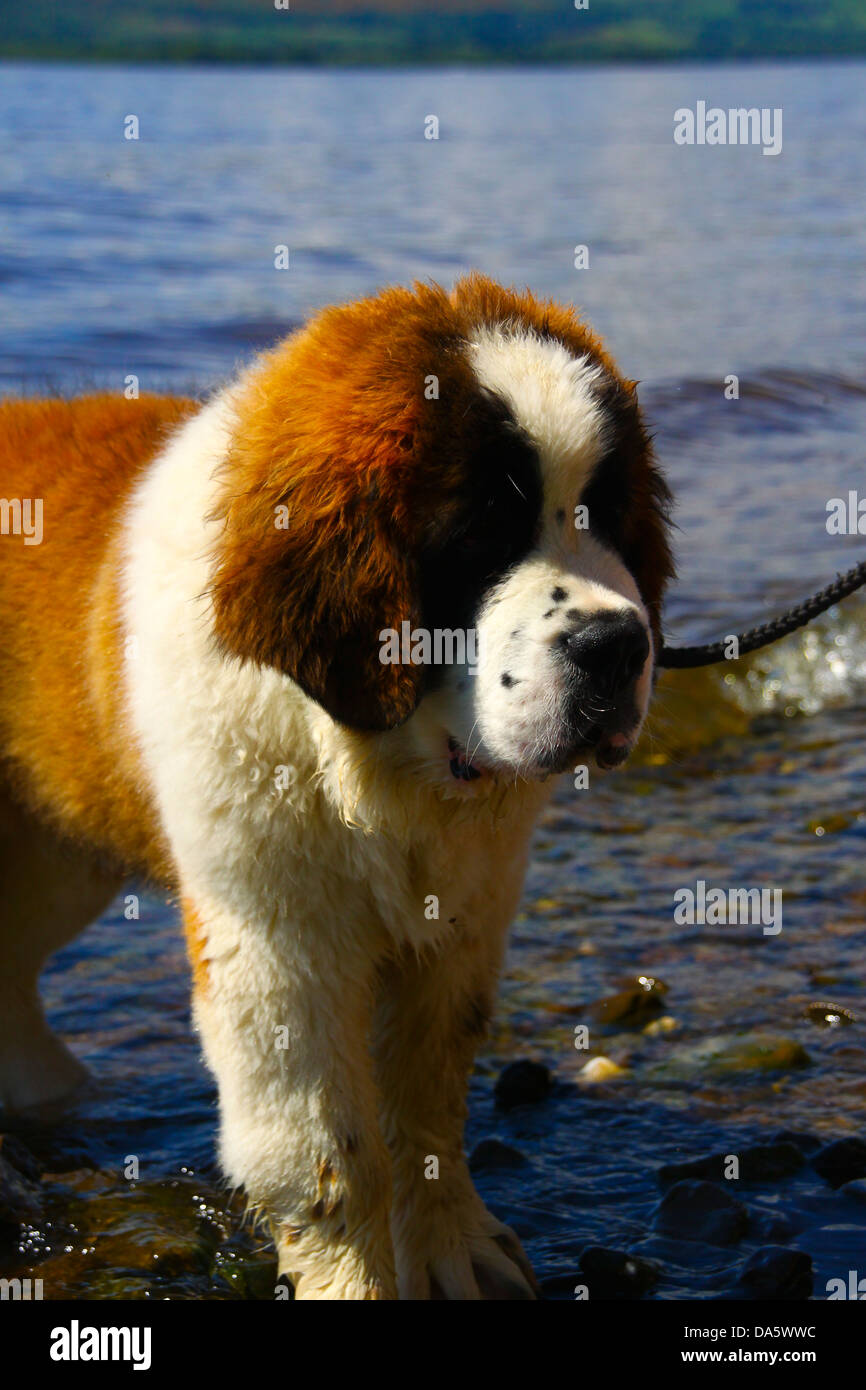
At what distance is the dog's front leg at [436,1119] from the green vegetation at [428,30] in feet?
109

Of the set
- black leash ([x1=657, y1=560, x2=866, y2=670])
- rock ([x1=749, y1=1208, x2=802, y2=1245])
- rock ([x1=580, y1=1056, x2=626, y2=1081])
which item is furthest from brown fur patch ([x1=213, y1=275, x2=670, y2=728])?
rock ([x1=580, y1=1056, x2=626, y2=1081])

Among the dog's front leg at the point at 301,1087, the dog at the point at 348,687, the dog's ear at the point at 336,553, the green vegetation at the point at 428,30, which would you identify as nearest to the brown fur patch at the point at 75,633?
the dog at the point at 348,687

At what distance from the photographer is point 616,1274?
3209mm

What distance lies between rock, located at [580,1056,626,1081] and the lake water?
0.03 metres

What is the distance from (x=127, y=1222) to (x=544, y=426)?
1.92 metres

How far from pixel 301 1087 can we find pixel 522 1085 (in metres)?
1.04

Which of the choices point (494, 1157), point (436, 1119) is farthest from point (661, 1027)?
point (436, 1119)

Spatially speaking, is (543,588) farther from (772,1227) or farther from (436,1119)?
(772,1227)

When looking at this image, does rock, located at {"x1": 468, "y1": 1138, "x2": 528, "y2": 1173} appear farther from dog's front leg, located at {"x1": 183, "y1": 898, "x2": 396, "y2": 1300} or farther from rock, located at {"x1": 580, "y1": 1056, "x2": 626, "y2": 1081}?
dog's front leg, located at {"x1": 183, "y1": 898, "x2": 396, "y2": 1300}

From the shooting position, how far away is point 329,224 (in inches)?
515

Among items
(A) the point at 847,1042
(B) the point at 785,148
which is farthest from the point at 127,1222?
(B) the point at 785,148

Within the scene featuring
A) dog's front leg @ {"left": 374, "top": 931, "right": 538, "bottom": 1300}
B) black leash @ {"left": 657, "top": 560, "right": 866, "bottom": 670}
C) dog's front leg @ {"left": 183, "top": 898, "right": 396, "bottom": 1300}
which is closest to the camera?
dog's front leg @ {"left": 183, "top": 898, "right": 396, "bottom": 1300}

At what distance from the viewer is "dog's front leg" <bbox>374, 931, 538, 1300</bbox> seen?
3.28 metres

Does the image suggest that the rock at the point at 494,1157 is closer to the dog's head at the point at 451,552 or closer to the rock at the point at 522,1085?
the rock at the point at 522,1085
